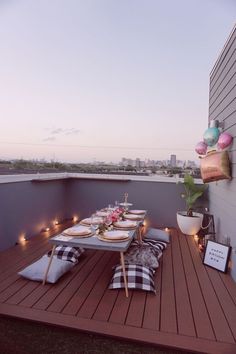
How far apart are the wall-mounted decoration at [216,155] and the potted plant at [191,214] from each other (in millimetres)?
769

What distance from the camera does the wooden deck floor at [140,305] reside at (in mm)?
1858

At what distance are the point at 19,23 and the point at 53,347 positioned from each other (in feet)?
17.2

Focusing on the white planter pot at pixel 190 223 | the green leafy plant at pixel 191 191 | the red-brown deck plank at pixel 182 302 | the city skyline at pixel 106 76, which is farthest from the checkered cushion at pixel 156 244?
the city skyline at pixel 106 76

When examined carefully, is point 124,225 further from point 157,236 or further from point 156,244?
point 157,236

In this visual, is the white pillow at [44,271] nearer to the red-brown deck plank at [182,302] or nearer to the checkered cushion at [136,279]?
the checkered cushion at [136,279]

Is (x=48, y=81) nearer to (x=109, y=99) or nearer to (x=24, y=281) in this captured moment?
(x=109, y=99)

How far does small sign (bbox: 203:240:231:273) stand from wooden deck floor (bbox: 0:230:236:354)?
0.32 feet

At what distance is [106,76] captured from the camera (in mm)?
6367

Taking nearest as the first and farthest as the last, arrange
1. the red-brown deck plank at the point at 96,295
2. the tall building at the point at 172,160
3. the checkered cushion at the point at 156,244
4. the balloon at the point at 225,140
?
1. the red-brown deck plank at the point at 96,295
2. the balloon at the point at 225,140
3. the checkered cushion at the point at 156,244
4. the tall building at the point at 172,160

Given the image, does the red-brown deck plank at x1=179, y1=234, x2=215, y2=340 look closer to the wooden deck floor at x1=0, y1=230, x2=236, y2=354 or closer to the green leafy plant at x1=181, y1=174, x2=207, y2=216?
the wooden deck floor at x1=0, y1=230, x2=236, y2=354

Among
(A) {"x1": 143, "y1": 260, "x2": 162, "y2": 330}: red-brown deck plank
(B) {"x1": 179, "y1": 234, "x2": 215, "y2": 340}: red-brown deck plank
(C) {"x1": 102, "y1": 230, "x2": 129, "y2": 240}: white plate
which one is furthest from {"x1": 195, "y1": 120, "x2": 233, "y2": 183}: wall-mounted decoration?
(A) {"x1": 143, "y1": 260, "x2": 162, "y2": 330}: red-brown deck plank

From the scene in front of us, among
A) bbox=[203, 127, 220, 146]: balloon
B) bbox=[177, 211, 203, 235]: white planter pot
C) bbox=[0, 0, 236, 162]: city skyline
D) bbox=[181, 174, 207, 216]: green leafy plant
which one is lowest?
bbox=[177, 211, 203, 235]: white planter pot

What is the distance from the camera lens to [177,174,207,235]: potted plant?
475cm

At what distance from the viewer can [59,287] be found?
2.56 metres
